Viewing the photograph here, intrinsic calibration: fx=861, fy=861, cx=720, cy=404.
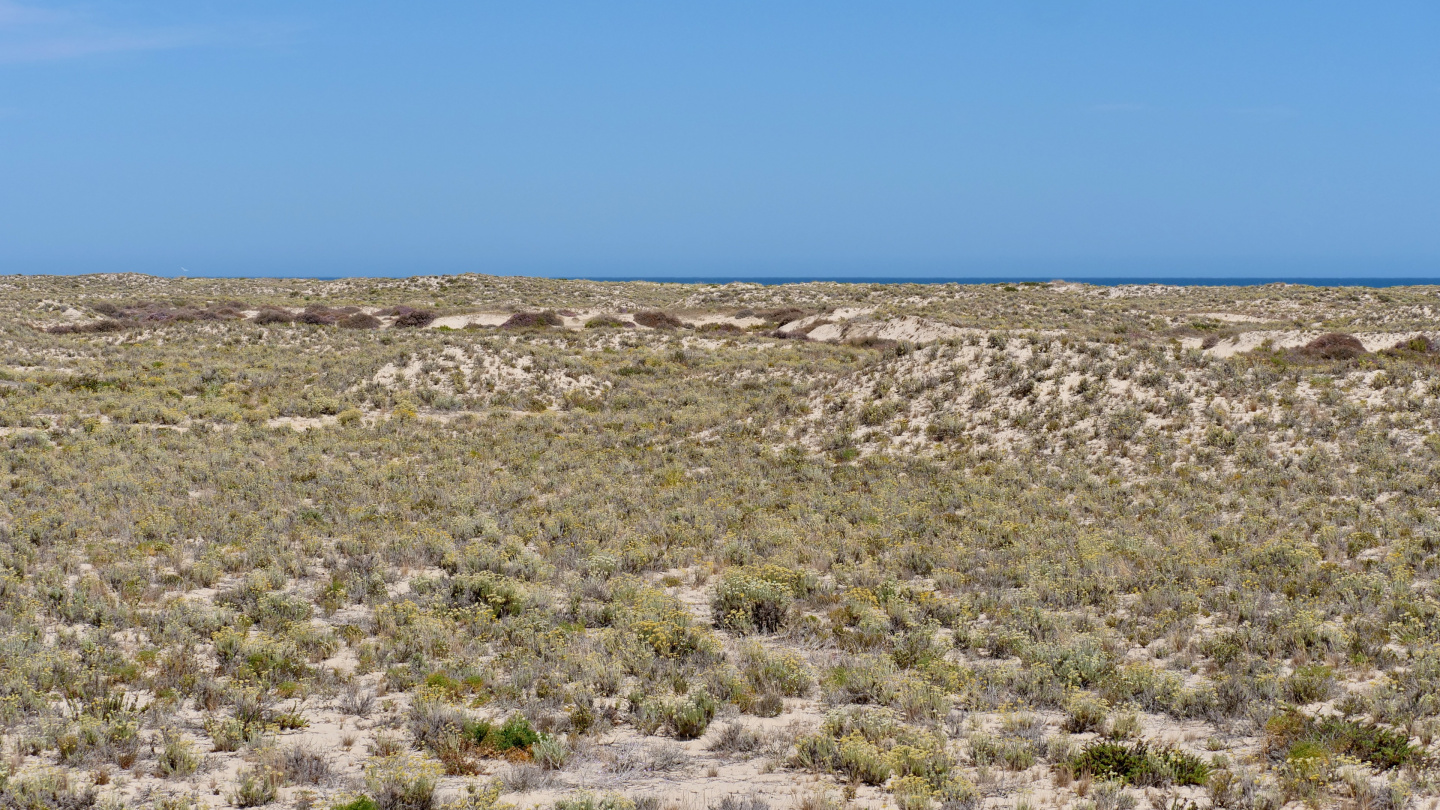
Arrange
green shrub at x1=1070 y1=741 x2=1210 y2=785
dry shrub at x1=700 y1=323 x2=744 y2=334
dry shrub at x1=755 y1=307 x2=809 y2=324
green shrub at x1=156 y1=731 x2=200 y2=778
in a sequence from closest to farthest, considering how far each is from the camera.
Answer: green shrub at x1=1070 y1=741 x2=1210 y2=785 < green shrub at x1=156 y1=731 x2=200 y2=778 < dry shrub at x1=700 y1=323 x2=744 y2=334 < dry shrub at x1=755 y1=307 x2=809 y2=324

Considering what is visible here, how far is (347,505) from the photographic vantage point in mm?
17375

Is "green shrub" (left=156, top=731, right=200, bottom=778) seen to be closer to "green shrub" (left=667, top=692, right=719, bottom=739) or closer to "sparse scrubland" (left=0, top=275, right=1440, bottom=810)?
"sparse scrubland" (left=0, top=275, right=1440, bottom=810)

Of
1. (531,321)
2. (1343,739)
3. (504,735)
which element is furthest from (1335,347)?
(531,321)

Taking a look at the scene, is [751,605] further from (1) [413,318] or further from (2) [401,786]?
(1) [413,318]

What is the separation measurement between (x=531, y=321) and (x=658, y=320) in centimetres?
787

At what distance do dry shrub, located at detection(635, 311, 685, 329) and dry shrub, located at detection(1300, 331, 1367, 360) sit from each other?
32.3 meters

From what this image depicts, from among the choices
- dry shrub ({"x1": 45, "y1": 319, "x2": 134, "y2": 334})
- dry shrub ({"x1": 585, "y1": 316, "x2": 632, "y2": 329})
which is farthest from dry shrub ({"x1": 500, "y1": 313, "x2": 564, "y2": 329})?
dry shrub ({"x1": 45, "y1": 319, "x2": 134, "y2": 334})

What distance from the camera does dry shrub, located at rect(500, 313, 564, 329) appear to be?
5059 centimetres

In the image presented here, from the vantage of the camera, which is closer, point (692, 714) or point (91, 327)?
point (692, 714)

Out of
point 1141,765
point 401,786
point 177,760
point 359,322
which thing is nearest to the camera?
point 401,786

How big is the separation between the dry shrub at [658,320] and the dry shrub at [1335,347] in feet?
106

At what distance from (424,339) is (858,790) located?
35.9 m

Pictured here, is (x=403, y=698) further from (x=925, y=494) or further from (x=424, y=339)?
(x=424, y=339)

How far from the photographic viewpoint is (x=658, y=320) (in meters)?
54.1
